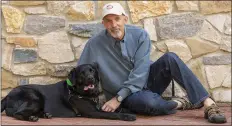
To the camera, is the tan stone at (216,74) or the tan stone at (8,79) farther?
the tan stone at (216,74)

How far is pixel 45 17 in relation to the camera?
167 inches

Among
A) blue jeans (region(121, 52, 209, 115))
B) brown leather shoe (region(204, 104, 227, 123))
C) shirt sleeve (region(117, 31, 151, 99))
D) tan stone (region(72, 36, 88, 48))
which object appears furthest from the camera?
tan stone (region(72, 36, 88, 48))

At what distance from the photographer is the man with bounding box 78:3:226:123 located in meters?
3.49

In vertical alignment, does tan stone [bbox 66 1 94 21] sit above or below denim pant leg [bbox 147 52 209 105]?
above

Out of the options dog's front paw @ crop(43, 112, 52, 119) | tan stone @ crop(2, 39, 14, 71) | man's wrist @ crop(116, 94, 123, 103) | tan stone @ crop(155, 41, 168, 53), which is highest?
tan stone @ crop(155, 41, 168, 53)

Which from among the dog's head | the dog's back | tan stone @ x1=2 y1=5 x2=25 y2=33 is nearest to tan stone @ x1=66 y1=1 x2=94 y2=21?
tan stone @ x1=2 y1=5 x2=25 y2=33

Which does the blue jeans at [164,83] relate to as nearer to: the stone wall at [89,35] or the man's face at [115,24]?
the man's face at [115,24]

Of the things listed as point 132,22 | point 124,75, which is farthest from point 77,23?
point 124,75

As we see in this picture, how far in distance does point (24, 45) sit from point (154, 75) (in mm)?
1371

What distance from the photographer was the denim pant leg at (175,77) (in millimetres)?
3426

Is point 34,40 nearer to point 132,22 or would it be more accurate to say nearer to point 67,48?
point 67,48

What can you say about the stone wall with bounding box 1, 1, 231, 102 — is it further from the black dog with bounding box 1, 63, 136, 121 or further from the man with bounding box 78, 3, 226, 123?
the black dog with bounding box 1, 63, 136, 121

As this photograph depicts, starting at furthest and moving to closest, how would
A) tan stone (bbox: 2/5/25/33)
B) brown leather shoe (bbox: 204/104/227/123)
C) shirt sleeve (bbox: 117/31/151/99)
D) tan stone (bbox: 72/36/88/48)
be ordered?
tan stone (bbox: 72/36/88/48) < tan stone (bbox: 2/5/25/33) < shirt sleeve (bbox: 117/31/151/99) < brown leather shoe (bbox: 204/104/227/123)

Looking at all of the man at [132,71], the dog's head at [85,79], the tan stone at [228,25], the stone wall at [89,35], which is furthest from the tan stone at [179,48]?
the dog's head at [85,79]
